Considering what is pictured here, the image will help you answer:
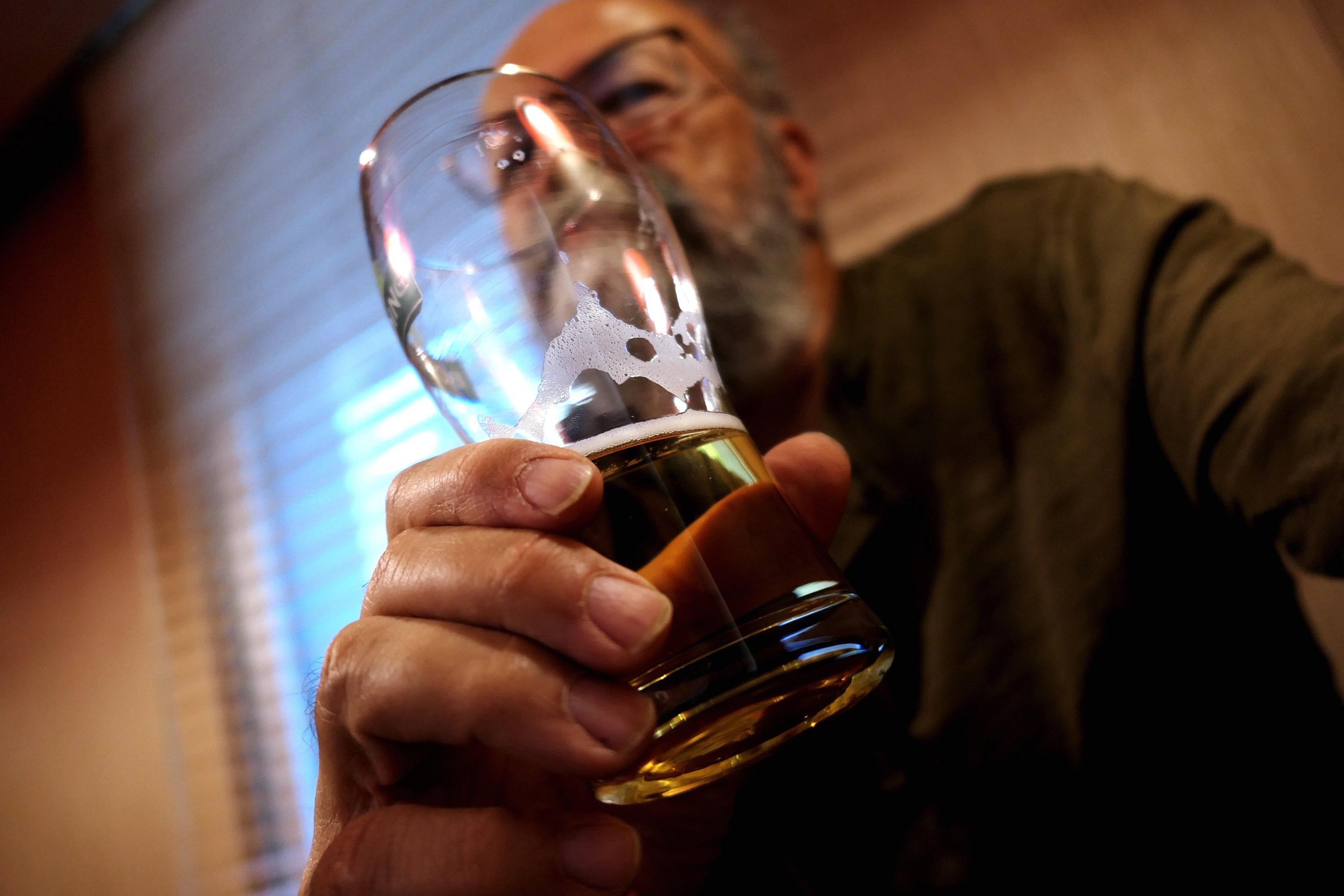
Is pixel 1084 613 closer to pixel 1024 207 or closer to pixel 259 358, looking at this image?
pixel 1024 207

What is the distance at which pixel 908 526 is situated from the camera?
114cm

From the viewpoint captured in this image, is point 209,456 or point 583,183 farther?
point 209,456

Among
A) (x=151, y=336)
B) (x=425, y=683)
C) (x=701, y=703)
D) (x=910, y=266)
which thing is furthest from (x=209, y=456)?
(x=701, y=703)

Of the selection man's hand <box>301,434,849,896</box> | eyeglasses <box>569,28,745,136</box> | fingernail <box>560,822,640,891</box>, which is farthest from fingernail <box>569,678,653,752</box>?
eyeglasses <box>569,28,745,136</box>

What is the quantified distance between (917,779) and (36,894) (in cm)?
237

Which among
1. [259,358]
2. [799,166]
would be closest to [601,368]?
[799,166]

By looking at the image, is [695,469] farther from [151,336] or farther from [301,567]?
[151,336]

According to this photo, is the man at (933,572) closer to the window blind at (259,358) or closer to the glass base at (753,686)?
the glass base at (753,686)

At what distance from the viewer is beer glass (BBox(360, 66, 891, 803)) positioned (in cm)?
37

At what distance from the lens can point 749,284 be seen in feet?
4.04

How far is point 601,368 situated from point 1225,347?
2.51ft

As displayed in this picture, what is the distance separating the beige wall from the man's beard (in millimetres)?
1916

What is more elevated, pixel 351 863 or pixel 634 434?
pixel 634 434

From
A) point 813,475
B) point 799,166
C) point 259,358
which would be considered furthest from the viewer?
point 259,358
